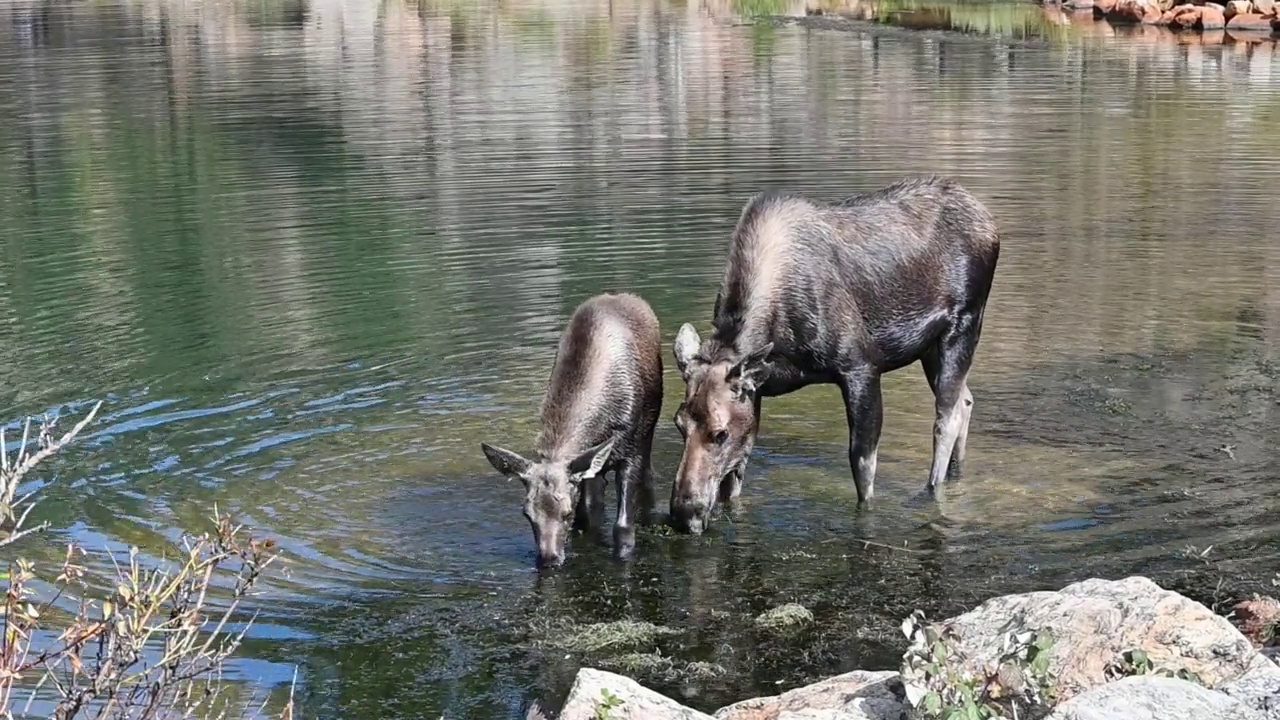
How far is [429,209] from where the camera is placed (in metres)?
22.3

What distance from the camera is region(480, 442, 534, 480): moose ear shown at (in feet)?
31.4

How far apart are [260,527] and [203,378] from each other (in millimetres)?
3955

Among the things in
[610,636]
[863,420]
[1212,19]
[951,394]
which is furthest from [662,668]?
[1212,19]

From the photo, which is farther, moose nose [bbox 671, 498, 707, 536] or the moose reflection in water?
moose nose [bbox 671, 498, 707, 536]

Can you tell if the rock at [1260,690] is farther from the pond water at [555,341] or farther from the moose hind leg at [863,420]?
the moose hind leg at [863,420]

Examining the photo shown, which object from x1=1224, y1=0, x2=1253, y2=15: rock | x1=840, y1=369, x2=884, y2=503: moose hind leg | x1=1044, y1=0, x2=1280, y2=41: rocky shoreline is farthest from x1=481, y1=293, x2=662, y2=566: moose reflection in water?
x1=1224, y1=0, x2=1253, y2=15: rock

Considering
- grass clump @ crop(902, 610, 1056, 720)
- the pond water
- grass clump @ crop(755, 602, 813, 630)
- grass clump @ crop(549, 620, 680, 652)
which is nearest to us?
grass clump @ crop(902, 610, 1056, 720)

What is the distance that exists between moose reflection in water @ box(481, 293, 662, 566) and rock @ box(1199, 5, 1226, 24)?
41.1 m

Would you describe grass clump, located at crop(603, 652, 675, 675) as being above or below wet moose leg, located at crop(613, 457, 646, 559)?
below

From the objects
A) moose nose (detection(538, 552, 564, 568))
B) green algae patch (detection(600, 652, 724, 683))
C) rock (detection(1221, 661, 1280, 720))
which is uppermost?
rock (detection(1221, 661, 1280, 720))

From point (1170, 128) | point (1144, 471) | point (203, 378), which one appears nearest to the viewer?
point (1144, 471)

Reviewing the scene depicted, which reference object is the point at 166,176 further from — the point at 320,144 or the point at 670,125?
the point at 670,125

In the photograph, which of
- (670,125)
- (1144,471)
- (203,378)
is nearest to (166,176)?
(670,125)

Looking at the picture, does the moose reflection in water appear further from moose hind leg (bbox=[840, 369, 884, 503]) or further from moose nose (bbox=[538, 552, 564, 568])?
moose hind leg (bbox=[840, 369, 884, 503])
